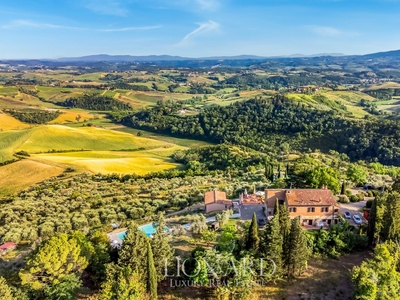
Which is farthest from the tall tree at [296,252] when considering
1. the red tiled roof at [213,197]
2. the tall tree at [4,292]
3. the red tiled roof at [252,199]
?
the tall tree at [4,292]

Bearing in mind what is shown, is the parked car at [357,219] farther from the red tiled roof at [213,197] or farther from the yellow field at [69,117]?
the yellow field at [69,117]

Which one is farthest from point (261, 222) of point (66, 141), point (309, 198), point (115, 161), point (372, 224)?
point (66, 141)

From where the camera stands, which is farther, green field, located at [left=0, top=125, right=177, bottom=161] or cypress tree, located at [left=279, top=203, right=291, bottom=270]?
green field, located at [left=0, top=125, right=177, bottom=161]

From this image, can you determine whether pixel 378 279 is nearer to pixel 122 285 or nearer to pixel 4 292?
pixel 122 285

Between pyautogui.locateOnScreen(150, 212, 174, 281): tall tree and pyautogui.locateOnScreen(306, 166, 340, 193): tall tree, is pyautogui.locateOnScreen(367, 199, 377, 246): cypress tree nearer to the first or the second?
pyautogui.locateOnScreen(306, 166, 340, 193): tall tree

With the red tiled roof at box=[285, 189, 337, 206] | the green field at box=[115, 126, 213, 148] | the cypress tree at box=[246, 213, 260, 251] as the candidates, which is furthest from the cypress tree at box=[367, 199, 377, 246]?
the green field at box=[115, 126, 213, 148]

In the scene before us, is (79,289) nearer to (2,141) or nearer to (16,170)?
(16,170)
